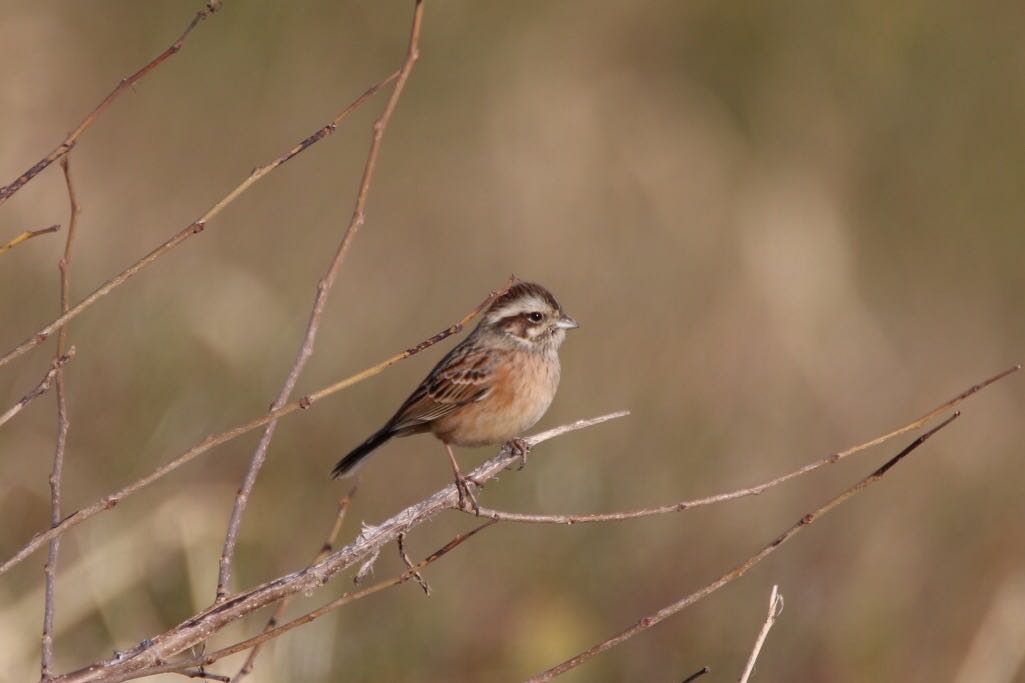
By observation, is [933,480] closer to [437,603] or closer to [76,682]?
[437,603]

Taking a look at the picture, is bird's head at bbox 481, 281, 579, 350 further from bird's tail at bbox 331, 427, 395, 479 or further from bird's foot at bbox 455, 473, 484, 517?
bird's foot at bbox 455, 473, 484, 517

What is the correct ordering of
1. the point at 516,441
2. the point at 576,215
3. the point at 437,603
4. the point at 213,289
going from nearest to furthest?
1. the point at 516,441
2. the point at 437,603
3. the point at 213,289
4. the point at 576,215

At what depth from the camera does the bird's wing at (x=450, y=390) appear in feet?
17.9

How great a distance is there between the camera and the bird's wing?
17.9ft

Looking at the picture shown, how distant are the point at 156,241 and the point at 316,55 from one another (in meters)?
2.03

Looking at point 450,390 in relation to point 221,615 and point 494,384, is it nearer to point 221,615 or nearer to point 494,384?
point 494,384

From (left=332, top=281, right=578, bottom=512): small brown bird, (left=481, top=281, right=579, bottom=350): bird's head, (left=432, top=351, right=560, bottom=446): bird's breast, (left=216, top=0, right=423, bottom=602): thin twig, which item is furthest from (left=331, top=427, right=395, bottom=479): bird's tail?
(left=216, top=0, right=423, bottom=602): thin twig

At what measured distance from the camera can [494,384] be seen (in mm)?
5516

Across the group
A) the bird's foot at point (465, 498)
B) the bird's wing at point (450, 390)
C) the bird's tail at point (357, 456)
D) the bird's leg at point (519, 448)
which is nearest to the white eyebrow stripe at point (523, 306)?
the bird's wing at point (450, 390)

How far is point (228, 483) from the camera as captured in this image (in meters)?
6.58

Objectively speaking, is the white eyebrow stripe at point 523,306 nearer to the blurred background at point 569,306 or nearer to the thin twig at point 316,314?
the blurred background at point 569,306

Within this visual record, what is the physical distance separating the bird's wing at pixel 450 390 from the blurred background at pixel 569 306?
2.67ft

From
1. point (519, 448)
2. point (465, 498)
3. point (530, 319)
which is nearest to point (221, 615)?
point (465, 498)

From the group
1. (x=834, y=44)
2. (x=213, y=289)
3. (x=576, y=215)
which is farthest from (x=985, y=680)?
(x=834, y=44)
